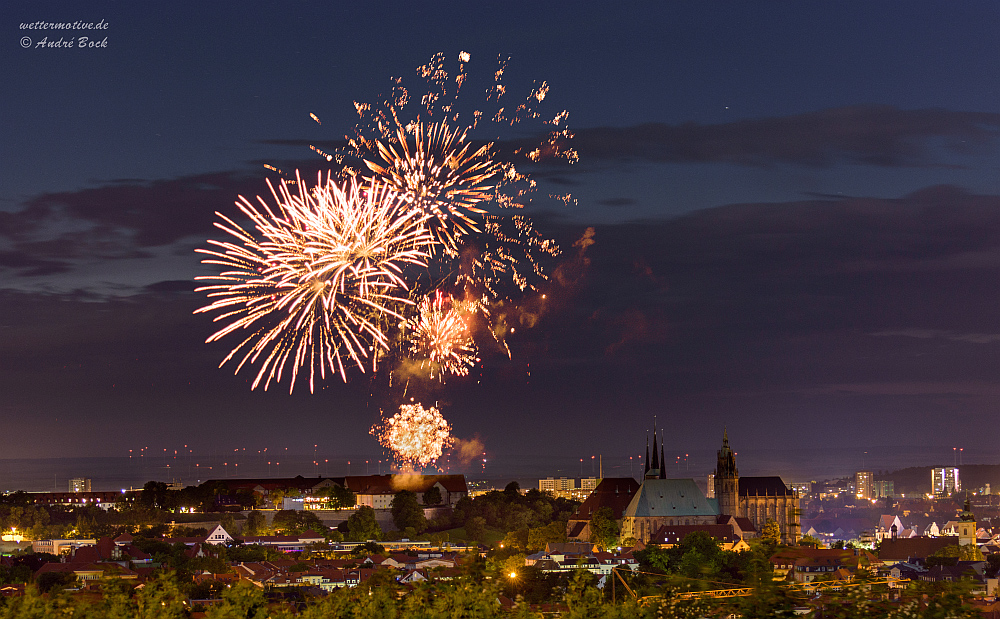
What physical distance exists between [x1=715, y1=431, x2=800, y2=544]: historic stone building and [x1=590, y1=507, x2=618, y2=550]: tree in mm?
18433

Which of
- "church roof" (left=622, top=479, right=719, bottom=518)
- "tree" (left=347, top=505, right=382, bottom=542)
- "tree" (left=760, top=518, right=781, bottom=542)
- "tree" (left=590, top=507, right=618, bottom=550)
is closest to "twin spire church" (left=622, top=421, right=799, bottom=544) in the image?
"church roof" (left=622, top=479, right=719, bottom=518)

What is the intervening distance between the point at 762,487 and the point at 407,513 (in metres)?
39.4

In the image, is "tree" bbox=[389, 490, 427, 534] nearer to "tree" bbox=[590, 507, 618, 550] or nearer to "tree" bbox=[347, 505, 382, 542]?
"tree" bbox=[347, 505, 382, 542]

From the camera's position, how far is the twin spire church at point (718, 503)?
4749 inches

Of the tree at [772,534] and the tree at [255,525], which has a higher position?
the tree at [772,534]

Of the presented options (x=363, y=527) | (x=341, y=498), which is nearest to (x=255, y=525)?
(x=363, y=527)

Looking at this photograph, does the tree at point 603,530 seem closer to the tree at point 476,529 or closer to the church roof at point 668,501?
the tree at point 476,529

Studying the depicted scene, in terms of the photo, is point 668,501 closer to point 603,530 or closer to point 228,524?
point 603,530

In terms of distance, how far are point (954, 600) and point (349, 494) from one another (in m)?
108

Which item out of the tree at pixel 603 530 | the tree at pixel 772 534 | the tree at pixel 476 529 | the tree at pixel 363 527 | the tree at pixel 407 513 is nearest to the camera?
the tree at pixel 772 534

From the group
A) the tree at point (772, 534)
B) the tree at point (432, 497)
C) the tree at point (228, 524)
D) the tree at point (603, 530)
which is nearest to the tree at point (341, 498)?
the tree at point (432, 497)

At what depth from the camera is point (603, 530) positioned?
355 feet

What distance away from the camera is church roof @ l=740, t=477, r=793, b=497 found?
5027 inches

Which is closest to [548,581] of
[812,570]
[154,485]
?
[812,570]
